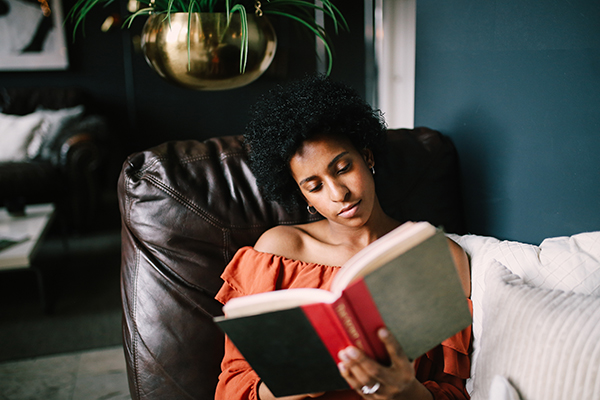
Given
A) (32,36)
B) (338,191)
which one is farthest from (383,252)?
(32,36)

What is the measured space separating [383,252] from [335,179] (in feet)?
1.62

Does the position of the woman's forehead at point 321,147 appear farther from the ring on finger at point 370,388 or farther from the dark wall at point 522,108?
the ring on finger at point 370,388

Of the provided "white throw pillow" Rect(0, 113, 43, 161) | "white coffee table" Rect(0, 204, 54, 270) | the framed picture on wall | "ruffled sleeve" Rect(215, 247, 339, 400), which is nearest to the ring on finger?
"ruffled sleeve" Rect(215, 247, 339, 400)

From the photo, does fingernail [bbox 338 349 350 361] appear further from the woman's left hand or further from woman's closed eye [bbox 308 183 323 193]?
woman's closed eye [bbox 308 183 323 193]

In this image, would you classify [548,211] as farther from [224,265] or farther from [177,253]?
[177,253]

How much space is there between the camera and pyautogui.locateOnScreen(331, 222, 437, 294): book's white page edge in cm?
65

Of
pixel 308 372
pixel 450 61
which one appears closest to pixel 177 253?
pixel 308 372

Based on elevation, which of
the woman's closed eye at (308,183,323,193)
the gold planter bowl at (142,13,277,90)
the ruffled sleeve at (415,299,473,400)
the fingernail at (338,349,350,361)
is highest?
the gold planter bowl at (142,13,277,90)

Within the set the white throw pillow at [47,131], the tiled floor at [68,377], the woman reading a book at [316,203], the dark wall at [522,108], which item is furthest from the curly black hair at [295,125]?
the white throw pillow at [47,131]

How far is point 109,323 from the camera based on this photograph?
2445mm

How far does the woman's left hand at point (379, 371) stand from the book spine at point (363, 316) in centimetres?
1

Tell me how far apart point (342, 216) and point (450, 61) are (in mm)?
723

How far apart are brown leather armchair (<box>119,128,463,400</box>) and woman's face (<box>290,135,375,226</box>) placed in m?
0.21

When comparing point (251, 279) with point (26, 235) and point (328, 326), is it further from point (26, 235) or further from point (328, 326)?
point (26, 235)
